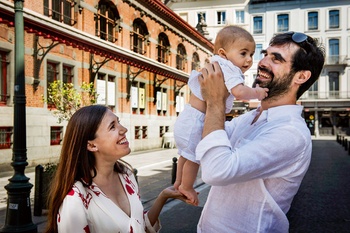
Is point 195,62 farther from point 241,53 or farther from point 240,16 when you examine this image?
point 241,53

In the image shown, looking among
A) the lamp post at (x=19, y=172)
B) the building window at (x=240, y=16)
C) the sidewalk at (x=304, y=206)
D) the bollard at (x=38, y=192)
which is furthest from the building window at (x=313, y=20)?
the lamp post at (x=19, y=172)

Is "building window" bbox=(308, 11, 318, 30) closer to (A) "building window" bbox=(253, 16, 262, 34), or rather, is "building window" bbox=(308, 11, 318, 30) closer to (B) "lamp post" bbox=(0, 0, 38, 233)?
(A) "building window" bbox=(253, 16, 262, 34)

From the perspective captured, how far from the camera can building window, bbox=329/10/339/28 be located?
44.1 metres

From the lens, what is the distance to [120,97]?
829 inches

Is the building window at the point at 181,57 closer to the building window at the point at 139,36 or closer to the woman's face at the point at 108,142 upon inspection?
the building window at the point at 139,36

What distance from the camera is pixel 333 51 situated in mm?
44844

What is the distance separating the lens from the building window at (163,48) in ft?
87.9

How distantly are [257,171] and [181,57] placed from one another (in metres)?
29.7

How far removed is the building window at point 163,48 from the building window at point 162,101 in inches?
87.8

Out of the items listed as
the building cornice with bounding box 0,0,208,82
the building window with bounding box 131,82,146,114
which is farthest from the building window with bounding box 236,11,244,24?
the building cornice with bounding box 0,0,208,82

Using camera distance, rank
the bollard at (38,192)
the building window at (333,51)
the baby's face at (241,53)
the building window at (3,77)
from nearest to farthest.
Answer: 1. the baby's face at (241,53)
2. the bollard at (38,192)
3. the building window at (3,77)
4. the building window at (333,51)

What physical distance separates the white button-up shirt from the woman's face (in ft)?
2.26

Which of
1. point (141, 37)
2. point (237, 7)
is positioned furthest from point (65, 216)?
point (237, 7)

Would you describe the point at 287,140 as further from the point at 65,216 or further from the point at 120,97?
the point at 120,97
